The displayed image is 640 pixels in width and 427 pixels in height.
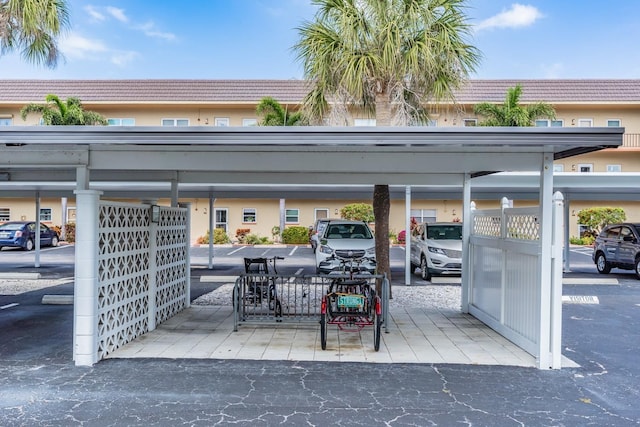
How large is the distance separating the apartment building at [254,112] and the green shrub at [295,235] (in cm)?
154

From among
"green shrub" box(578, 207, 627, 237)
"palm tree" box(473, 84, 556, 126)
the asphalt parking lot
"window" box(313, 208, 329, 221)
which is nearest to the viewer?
the asphalt parking lot

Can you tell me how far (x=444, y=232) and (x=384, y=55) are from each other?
6.32 meters

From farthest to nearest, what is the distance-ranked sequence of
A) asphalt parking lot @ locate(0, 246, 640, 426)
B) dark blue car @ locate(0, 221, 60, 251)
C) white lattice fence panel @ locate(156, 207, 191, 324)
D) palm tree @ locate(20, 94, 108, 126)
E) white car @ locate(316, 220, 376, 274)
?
dark blue car @ locate(0, 221, 60, 251) < palm tree @ locate(20, 94, 108, 126) < white car @ locate(316, 220, 376, 274) < white lattice fence panel @ locate(156, 207, 191, 324) < asphalt parking lot @ locate(0, 246, 640, 426)

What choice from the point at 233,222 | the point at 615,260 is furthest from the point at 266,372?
the point at 233,222

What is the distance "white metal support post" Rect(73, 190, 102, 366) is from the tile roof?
22608 mm

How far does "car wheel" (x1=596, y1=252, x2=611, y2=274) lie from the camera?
1602 centimetres

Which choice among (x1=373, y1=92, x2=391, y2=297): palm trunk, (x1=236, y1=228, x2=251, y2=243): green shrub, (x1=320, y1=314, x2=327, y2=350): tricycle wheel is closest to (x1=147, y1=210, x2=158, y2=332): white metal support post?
(x1=320, y1=314, x2=327, y2=350): tricycle wheel

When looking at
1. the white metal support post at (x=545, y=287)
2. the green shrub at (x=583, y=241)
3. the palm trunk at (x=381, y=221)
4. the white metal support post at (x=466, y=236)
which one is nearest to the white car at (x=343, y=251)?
the palm trunk at (x=381, y=221)

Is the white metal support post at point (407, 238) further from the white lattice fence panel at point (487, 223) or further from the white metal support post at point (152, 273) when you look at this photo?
the white metal support post at point (152, 273)

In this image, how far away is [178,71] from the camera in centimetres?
3030

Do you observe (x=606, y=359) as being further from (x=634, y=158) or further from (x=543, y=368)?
(x=634, y=158)

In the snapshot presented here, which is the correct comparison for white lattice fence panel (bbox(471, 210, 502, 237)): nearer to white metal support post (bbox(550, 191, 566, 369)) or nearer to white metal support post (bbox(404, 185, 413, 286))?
white metal support post (bbox(550, 191, 566, 369))

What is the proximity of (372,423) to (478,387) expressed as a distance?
4.88 ft

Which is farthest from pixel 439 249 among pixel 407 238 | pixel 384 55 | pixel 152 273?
pixel 152 273
